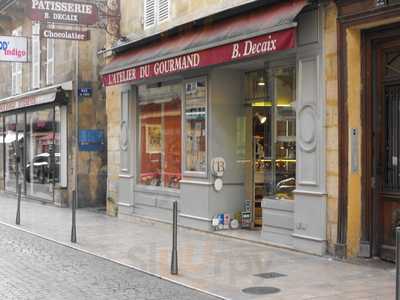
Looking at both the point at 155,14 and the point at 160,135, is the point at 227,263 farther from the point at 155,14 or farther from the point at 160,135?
the point at 155,14

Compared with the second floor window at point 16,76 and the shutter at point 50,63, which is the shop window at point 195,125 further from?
the second floor window at point 16,76

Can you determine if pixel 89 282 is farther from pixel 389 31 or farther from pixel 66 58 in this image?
pixel 66 58

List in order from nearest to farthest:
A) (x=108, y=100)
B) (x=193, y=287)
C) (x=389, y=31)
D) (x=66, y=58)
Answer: (x=193, y=287)
(x=389, y=31)
(x=108, y=100)
(x=66, y=58)

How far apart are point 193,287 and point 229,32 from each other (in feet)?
16.6

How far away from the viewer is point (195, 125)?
43.8 ft

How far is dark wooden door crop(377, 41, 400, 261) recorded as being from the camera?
937 cm

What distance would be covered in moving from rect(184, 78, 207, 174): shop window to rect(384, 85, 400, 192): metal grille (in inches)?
168

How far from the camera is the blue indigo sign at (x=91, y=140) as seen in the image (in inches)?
749

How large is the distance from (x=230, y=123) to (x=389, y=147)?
408 cm

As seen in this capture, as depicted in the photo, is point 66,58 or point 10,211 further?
point 66,58

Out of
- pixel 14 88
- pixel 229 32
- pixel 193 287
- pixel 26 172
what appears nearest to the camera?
pixel 193 287

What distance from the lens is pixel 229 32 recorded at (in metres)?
11.5

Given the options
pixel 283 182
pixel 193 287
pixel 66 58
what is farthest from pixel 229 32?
pixel 66 58

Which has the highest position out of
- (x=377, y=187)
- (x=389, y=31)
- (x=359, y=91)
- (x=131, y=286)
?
(x=389, y=31)
